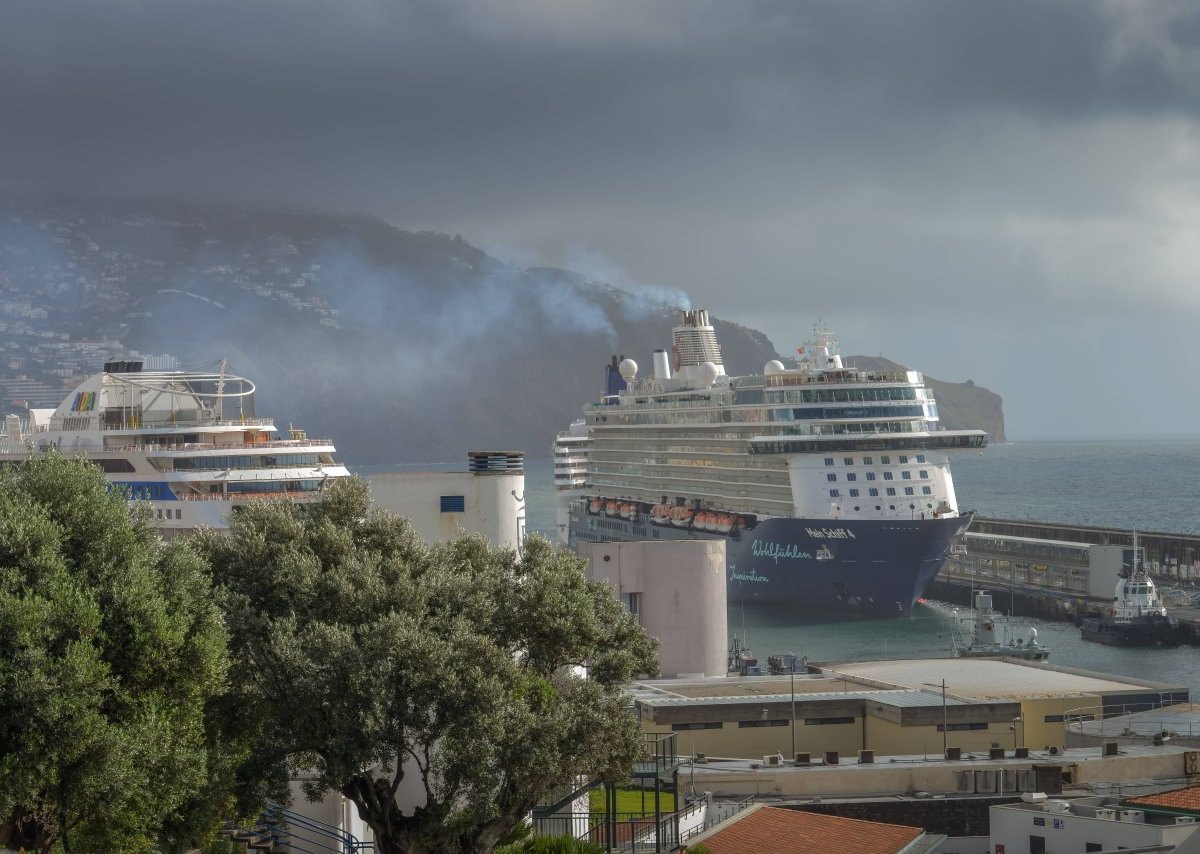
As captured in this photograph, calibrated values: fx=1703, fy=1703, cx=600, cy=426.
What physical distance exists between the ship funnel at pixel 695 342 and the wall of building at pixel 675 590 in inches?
2080

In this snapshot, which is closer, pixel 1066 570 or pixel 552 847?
pixel 552 847

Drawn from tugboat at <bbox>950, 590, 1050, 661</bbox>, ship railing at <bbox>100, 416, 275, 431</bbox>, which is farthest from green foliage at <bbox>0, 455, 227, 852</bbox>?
tugboat at <bbox>950, 590, 1050, 661</bbox>

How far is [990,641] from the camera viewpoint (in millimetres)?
57469

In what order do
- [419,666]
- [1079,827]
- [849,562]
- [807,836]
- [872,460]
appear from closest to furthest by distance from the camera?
[419,666] → [807,836] → [1079,827] → [849,562] → [872,460]

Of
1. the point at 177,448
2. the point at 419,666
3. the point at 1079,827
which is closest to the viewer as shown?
the point at 419,666

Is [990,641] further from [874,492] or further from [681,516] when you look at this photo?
[681,516]

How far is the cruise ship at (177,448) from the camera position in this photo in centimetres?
4197

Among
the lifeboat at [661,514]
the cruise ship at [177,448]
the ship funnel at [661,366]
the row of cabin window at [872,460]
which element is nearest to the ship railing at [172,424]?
the cruise ship at [177,448]

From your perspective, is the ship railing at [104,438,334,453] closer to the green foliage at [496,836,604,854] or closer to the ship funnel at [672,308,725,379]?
the green foliage at [496,836,604,854]

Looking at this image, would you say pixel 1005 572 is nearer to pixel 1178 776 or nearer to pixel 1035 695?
pixel 1035 695

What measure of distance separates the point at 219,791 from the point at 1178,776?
20180mm

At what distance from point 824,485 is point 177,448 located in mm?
33745

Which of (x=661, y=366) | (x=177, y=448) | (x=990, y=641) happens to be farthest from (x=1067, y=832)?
(x=661, y=366)

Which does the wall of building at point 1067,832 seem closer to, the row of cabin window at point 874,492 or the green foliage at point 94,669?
the green foliage at point 94,669
